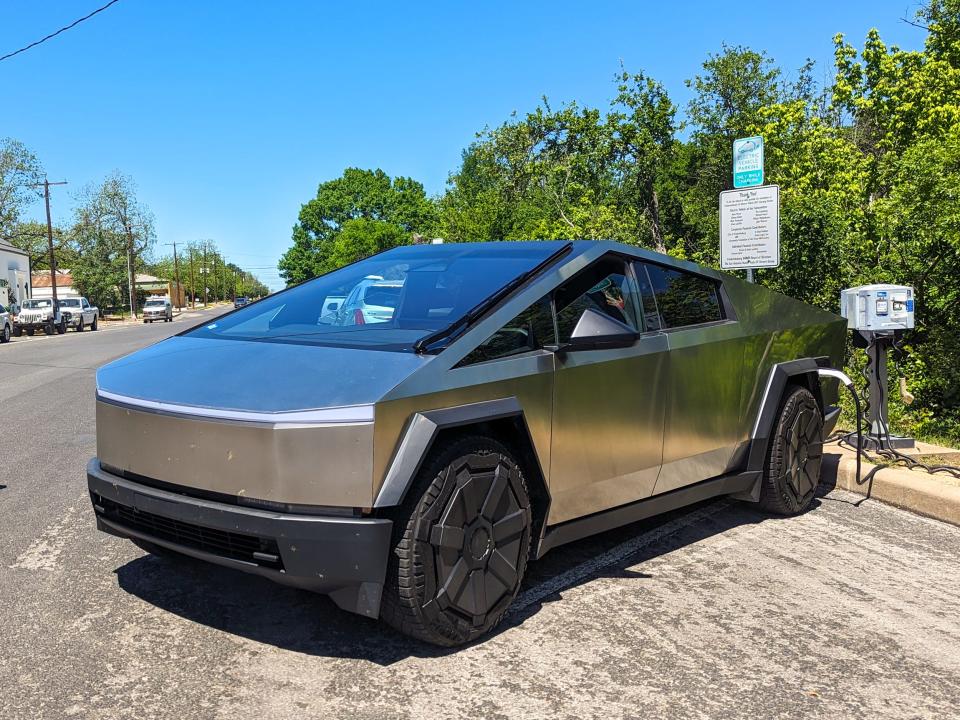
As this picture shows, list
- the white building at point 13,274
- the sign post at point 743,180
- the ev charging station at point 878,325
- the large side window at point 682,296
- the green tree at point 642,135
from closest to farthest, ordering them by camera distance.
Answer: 1. the large side window at point 682,296
2. the ev charging station at point 878,325
3. the sign post at point 743,180
4. the green tree at point 642,135
5. the white building at point 13,274

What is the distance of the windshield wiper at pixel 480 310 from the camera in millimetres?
3173

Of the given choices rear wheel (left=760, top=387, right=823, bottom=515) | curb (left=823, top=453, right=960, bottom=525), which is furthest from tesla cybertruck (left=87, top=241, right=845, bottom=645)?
curb (left=823, top=453, right=960, bottom=525)

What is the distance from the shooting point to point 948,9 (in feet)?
93.9

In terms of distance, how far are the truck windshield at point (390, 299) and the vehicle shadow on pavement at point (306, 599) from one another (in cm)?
111

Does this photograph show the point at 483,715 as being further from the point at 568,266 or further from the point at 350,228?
the point at 350,228

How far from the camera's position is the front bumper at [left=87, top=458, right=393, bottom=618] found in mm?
2773

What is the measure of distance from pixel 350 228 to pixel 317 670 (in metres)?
81.6

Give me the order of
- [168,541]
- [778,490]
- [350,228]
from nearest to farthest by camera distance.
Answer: [168,541] < [778,490] < [350,228]

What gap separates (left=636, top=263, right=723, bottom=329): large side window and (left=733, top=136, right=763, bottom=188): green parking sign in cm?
406

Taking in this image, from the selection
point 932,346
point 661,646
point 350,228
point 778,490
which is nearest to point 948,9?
point 932,346

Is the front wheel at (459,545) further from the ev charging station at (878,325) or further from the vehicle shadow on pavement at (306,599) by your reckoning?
the ev charging station at (878,325)

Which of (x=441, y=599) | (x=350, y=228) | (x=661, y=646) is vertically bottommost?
(x=661, y=646)

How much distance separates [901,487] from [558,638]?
3.26m

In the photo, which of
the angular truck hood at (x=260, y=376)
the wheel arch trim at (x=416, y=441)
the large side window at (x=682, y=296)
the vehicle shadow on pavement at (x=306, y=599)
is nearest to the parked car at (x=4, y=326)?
the vehicle shadow on pavement at (x=306, y=599)
